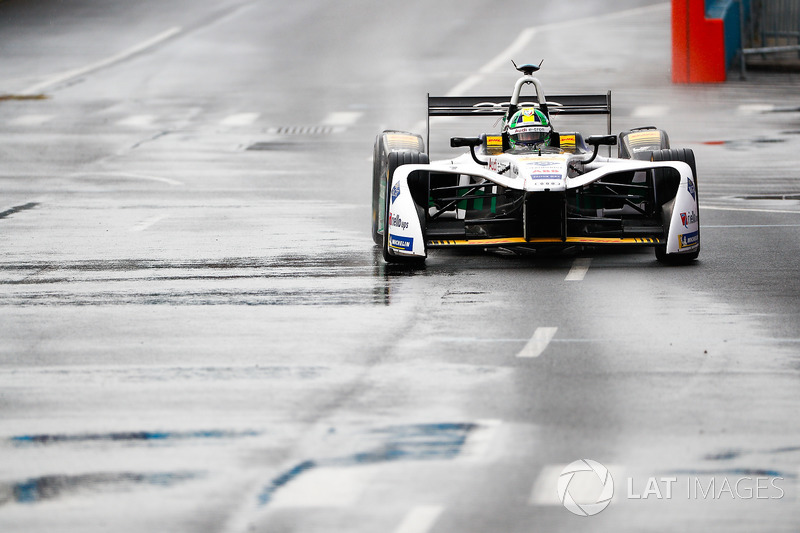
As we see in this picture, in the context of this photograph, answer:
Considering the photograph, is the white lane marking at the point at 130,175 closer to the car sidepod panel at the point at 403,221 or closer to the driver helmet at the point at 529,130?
the driver helmet at the point at 529,130

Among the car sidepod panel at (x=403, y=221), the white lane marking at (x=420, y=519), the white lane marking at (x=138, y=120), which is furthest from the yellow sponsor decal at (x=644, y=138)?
the white lane marking at (x=138, y=120)

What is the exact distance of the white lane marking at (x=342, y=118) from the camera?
3033 centimetres

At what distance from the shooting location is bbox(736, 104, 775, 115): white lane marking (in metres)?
31.2

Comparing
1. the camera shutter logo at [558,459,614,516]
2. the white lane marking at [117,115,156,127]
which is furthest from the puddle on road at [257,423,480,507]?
the white lane marking at [117,115,156,127]

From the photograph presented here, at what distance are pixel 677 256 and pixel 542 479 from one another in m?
7.16

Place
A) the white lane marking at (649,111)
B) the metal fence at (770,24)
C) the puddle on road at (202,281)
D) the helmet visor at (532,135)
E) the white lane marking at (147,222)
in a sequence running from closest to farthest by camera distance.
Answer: the puddle on road at (202,281) → the helmet visor at (532,135) → the white lane marking at (147,222) → the white lane marking at (649,111) → the metal fence at (770,24)

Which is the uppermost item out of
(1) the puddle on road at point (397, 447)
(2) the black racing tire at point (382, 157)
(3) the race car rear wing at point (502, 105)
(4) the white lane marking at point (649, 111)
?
(3) the race car rear wing at point (502, 105)

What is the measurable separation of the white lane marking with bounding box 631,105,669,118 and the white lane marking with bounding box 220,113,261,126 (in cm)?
741

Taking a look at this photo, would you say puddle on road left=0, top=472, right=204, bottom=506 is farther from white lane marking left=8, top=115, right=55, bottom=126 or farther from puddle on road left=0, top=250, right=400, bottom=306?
white lane marking left=8, top=115, right=55, bottom=126

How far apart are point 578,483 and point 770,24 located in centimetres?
3333

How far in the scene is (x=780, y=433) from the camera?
26.3 feet

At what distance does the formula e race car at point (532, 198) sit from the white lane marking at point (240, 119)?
1496 cm

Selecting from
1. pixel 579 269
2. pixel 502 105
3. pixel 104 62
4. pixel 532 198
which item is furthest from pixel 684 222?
pixel 104 62

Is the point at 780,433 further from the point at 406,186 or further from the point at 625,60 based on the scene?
the point at 625,60
